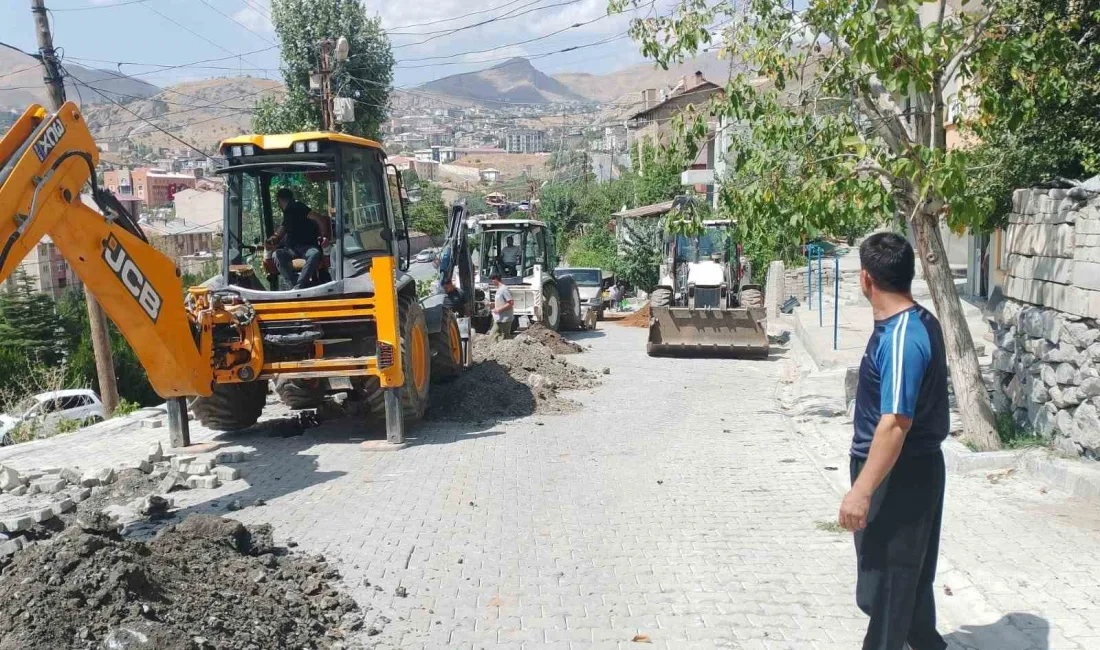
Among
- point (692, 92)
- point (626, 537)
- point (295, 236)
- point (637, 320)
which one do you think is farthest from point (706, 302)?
point (626, 537)

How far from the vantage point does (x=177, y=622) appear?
4676 mm

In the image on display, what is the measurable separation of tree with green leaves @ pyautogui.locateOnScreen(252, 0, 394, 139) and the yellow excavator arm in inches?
804

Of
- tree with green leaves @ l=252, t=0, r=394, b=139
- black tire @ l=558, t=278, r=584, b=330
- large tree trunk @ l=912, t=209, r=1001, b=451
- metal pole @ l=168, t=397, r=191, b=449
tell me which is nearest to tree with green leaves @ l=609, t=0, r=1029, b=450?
large tree trunk @ l=912, t=209, r=1001, b=451

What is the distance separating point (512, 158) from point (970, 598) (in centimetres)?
16964

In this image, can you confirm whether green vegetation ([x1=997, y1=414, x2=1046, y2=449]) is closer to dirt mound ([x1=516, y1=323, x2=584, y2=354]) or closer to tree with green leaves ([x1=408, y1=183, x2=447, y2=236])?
dirt mound ([x1=516, y1=323, x2=584, y2=354])

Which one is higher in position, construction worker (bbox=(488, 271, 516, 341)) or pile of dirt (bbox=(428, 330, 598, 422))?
construction worker (bbox=(488, 271, 516, 341))

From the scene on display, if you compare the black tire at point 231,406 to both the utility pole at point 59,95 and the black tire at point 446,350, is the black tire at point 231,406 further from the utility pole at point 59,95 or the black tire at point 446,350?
the utility pole at point 59,95

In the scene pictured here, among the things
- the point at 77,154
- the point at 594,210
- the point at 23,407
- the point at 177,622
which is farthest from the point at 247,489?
the point at 594,210

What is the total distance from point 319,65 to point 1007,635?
28805mm

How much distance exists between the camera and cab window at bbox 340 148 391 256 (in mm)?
10305

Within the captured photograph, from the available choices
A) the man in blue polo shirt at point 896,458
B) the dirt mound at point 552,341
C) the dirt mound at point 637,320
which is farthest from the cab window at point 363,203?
the dirt mound at point 637,320

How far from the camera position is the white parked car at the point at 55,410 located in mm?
16281

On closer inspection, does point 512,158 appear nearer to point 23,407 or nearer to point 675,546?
point 23,407

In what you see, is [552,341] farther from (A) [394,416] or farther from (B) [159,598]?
(B) [159,598]
